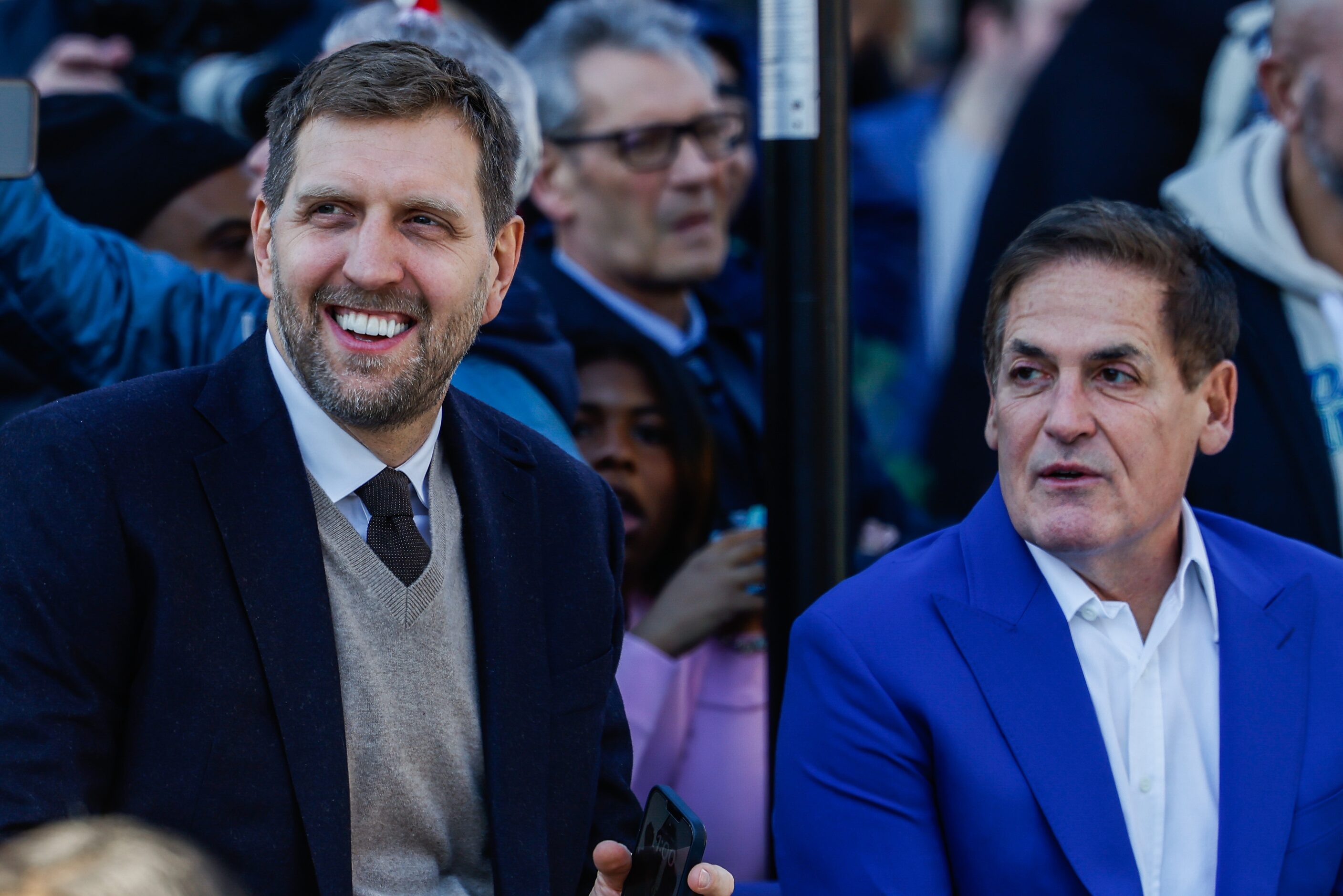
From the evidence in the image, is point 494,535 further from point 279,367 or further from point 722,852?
point 722,852

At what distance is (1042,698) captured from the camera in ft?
6.79

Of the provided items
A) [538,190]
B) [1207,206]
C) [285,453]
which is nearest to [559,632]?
[285,453]

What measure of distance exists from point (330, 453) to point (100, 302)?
0.87m

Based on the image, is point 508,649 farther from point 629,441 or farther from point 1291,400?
point 1291,400

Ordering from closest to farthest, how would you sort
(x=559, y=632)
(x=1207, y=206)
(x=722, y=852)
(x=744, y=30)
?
(x=559, y=632) < (x=722, y=852) < (x=1207, y=206) < (x=744, y=30)

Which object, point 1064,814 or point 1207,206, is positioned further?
point 1207,206

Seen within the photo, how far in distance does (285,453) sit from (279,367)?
5.5 inches

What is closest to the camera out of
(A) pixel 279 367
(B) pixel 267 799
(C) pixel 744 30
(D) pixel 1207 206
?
(B) pixel 267 799

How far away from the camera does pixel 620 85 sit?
3.22 m

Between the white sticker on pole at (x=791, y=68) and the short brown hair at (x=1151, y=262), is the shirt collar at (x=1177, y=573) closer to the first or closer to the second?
the short brown hair at (x=1151, y=262)

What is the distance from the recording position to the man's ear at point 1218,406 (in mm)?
2299

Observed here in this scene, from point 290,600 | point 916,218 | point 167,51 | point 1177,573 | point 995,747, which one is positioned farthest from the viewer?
point 916,218

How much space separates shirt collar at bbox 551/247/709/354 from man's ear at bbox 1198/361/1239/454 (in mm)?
1259

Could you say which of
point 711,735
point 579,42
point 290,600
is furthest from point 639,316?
point 290,600
